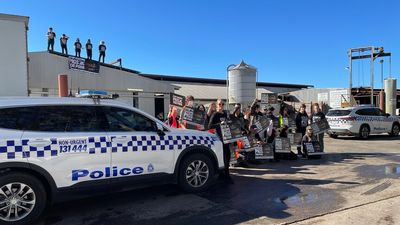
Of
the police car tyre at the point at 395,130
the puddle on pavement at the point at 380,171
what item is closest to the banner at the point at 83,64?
the police car tyre at the point at 395,130

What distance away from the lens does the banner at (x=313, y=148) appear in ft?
36.5

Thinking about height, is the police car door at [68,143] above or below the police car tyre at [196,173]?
above

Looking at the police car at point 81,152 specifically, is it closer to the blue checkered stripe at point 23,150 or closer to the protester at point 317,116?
the blue checkered stripe at point 23,150

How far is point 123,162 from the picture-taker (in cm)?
596

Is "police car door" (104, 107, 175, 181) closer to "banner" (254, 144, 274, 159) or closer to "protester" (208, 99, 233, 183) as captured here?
"protester" (208, 99, 233, 183)

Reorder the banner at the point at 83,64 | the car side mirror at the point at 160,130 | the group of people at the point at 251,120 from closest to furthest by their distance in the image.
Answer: the car side mirror at the point at 160,130, the group of people at the point at 251,120, the banner at the point at 83,64

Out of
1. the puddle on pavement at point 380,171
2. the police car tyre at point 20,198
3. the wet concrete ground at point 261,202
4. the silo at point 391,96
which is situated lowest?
the wet concrete ground at point 261,202

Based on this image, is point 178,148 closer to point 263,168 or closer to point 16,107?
point 16,107

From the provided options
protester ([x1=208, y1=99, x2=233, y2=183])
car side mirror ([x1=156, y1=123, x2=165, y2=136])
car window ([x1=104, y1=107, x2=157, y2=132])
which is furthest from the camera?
protester ([x1=208, y1=99, x2=233, y2=183])

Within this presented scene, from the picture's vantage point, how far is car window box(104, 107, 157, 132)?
607 cm

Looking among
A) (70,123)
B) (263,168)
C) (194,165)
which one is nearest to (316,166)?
(263,168)

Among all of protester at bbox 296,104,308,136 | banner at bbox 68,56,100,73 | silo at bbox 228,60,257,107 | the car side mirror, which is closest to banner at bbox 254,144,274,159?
protester at bbox 296,104,308,136

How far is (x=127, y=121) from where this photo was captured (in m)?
6.25

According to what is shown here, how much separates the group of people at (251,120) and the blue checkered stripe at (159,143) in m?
1.49
